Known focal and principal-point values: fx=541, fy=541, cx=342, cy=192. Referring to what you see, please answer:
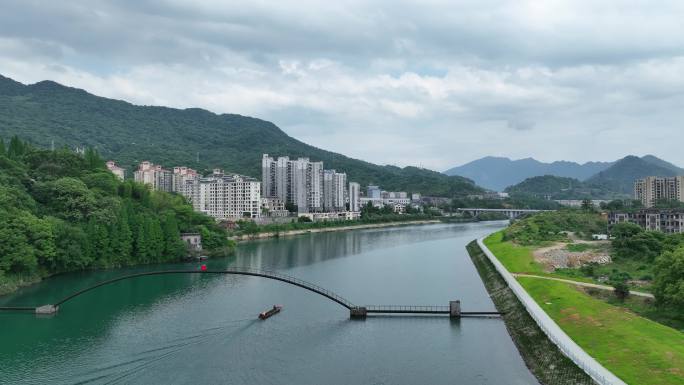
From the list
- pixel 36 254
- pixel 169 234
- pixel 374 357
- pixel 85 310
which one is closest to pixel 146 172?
pixel 169 234

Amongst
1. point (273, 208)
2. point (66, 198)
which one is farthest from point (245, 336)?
point (273, 208)

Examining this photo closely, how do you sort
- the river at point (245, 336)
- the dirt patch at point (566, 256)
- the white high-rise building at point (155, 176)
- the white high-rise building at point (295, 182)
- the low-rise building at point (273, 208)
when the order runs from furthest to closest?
the white high-rise building at point (295, 182)
the white high-rise building at point (155, 176)
the low-rise building at point (273, 208)
the dirt patch at point (566, 256)
the river at point (245, 336)

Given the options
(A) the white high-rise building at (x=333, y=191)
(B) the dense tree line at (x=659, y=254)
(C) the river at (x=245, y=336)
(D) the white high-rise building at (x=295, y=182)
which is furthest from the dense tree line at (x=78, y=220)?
(A) the white high-rise building at (x=333, y=191)

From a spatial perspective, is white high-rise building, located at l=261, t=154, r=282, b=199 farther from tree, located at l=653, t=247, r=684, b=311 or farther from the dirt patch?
tree, located at l=653, t=247, r=684, b=311

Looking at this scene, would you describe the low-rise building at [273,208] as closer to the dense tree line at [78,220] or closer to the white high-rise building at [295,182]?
the white high-rise building at [295,182]

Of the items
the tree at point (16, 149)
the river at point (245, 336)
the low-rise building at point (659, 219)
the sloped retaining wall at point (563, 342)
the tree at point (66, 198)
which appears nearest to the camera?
the sloped retaining wall at point (563, 342)

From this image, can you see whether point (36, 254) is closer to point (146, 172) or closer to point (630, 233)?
point (630, 233)

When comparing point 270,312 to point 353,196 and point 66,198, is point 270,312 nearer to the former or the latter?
point 66,198
